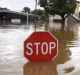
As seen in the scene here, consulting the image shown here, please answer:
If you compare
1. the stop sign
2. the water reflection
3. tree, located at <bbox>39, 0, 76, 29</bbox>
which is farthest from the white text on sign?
tree, located at <bbox>39, 0, 76, 29</bbox>

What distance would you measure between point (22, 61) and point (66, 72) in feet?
9.37

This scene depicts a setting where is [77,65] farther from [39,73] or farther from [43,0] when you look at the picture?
[43,0]

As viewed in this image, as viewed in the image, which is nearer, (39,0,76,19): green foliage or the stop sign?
the stop sign

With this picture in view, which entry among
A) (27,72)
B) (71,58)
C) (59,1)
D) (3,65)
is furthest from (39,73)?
(59,1)

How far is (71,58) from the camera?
14445mm

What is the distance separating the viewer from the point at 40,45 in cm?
1207

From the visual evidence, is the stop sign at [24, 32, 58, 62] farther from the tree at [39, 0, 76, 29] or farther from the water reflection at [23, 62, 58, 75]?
the tree at [39, 0, 76, 29]

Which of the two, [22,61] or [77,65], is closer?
[77,65]

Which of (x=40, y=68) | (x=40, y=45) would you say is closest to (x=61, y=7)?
(x=40, y=45)

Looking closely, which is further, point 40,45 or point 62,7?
point 62,7

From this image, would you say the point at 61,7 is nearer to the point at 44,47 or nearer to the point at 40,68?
the point at 44,47

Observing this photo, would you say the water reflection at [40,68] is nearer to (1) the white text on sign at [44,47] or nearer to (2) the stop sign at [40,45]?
(2) the stop sign at [40,45]

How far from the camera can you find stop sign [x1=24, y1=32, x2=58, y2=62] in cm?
1202

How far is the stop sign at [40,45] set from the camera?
12.0 meters
